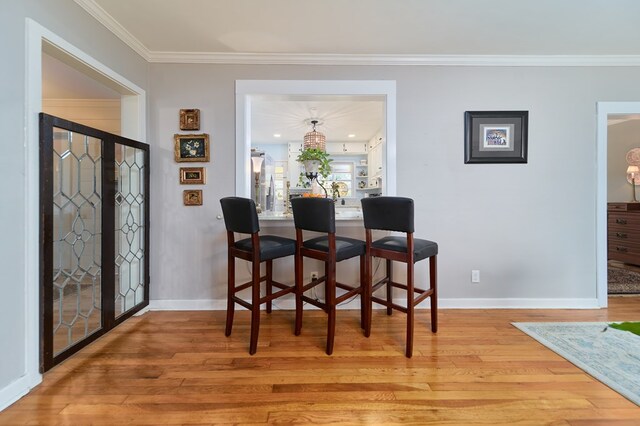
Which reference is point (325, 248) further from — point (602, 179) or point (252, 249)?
point (602, 179)

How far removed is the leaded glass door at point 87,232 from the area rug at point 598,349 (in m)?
3.16

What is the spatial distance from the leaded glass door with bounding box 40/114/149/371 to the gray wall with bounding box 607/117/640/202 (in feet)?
22.6

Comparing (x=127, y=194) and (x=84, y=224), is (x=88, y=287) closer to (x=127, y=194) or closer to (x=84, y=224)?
(x=84, y=224)

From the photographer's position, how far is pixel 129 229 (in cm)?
217

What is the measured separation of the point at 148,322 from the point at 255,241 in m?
1.33

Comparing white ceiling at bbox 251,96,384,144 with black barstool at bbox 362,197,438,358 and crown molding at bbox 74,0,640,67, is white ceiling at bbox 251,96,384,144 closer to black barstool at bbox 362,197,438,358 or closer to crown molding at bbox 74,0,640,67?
crown molding at bbox 74,0,640,67

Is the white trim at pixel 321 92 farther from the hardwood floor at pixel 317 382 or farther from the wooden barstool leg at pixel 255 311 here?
the hardwood floor at pixel 317 382

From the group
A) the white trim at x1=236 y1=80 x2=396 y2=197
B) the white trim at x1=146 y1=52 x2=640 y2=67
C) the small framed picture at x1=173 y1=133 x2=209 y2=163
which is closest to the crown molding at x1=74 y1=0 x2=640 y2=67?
the white trim at x1=146 y1=52 x2=640 y2=67

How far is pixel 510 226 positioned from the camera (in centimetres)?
244

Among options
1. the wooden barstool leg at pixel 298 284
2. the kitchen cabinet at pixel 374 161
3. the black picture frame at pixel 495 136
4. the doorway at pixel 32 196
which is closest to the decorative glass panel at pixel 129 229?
the doorway at pixel 32 196

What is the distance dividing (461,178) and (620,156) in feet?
14.0

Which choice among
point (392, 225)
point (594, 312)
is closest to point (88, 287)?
point (392, 225)

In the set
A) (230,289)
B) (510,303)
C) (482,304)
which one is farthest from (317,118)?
(510,303)

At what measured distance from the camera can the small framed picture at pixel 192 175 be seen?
2.36 meters
